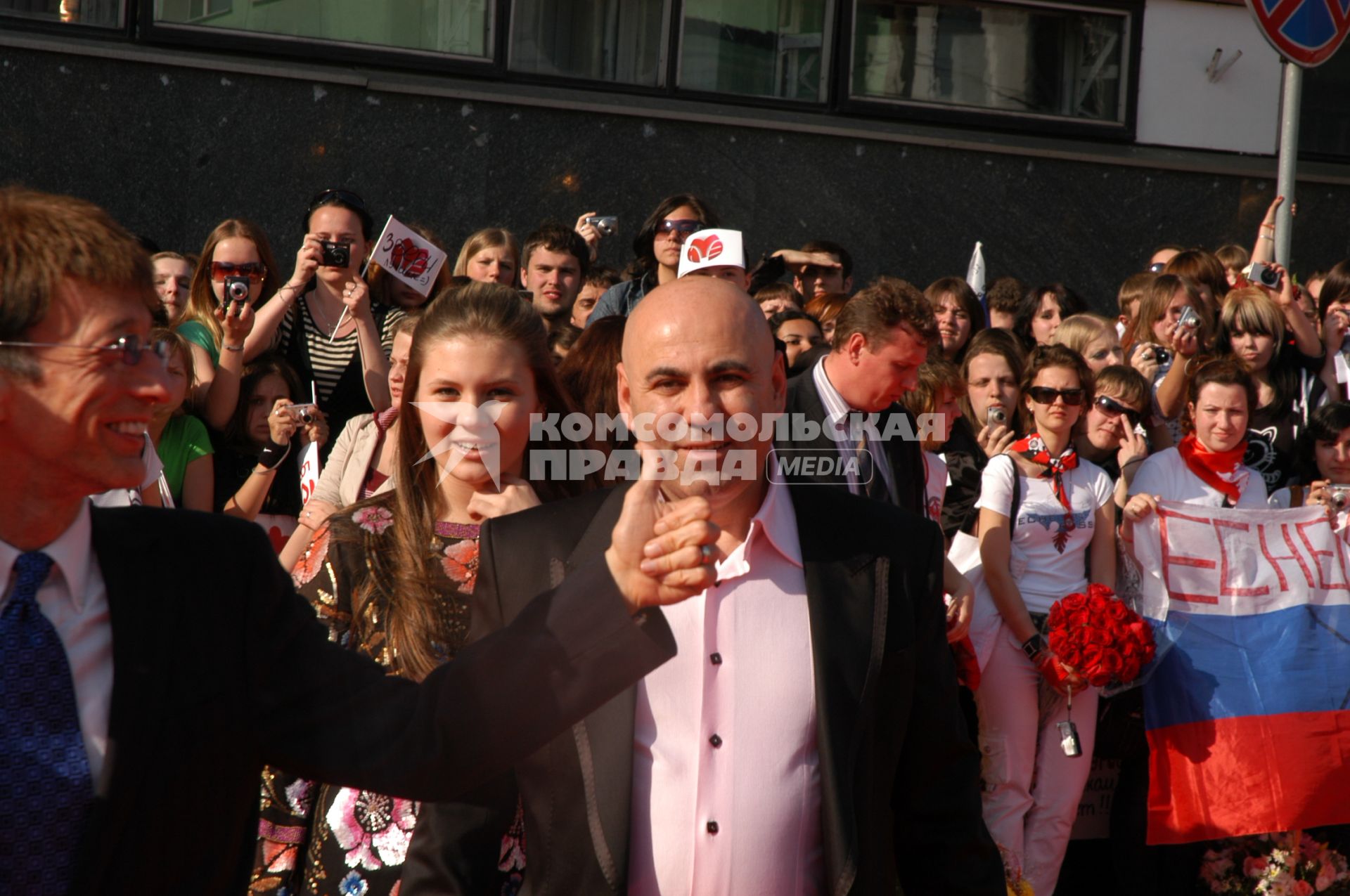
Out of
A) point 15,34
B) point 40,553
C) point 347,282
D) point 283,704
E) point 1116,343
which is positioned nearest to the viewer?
point 40,553

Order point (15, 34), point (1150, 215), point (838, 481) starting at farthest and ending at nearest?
point (1150, 215) → point (15, 34) → point (838, 481)

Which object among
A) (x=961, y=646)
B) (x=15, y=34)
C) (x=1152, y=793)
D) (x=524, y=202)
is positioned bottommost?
(x=1152, y=793)

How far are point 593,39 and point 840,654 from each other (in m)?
8.00

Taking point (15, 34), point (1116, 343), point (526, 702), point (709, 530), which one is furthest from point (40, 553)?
point (15, 34)

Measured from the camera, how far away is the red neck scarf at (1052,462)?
273 inches

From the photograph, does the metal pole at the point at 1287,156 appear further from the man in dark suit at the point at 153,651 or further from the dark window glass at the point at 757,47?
the man in dark suit at the point at 153,651

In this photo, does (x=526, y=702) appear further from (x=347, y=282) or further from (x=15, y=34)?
(x=15, y=34)

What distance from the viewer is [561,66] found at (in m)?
10.2

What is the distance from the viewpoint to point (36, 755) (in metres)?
2.04

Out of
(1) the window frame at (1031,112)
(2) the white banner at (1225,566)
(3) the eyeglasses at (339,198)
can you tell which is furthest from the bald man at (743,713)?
(1) the window frame at (1031,112)

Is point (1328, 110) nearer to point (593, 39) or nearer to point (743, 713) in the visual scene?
point (593, 39)

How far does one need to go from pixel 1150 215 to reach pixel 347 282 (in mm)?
6794

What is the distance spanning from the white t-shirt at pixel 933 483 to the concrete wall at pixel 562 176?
4288 mm

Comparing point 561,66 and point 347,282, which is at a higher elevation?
point 561,66
